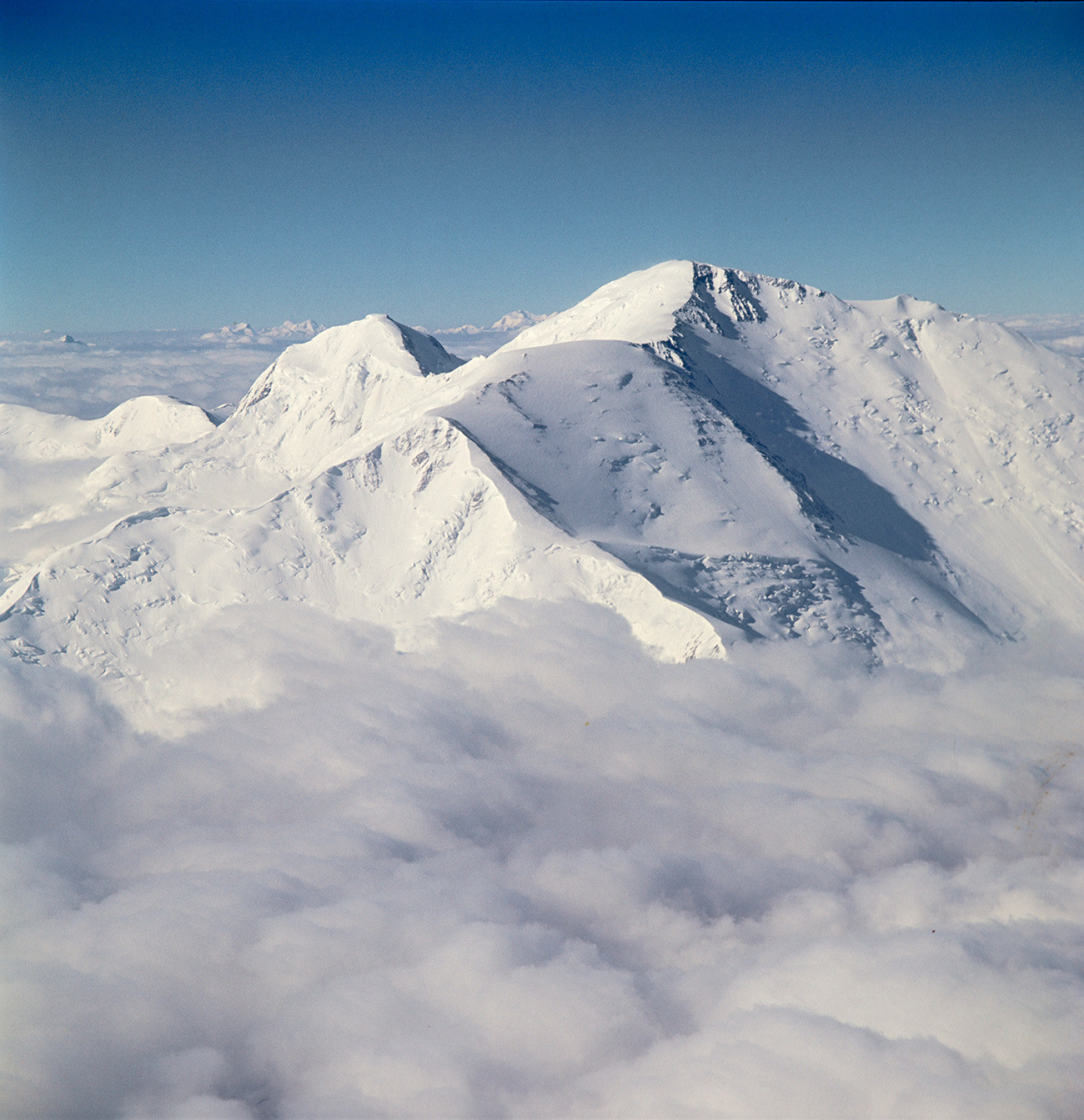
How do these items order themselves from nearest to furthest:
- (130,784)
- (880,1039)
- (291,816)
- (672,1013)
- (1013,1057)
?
(1013,1057) < (880,1039) < (672,1013) < (291,816) < (130,784)

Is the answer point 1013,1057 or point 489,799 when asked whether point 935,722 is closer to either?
point 1013,1057

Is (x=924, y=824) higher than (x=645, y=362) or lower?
lower

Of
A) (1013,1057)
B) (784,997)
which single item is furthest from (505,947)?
(1013,1057)

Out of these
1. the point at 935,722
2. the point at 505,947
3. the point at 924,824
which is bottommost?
the point at 505,947

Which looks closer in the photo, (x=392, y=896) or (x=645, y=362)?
(x=392, y=896)

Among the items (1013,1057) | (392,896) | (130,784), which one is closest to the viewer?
(1013,1057)

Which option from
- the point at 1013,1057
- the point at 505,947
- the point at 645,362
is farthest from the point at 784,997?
the point at 645,362

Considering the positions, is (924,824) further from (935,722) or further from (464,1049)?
(464,1049)
